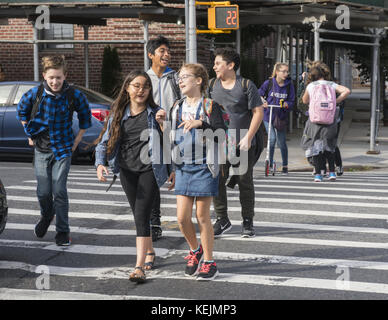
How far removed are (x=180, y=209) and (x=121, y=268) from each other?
0.87 metres

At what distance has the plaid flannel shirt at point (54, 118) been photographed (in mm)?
7453

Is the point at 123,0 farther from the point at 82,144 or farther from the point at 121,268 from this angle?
the point at 121,268

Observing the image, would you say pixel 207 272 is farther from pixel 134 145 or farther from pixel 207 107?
pixel 207 107

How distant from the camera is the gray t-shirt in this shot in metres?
7.80

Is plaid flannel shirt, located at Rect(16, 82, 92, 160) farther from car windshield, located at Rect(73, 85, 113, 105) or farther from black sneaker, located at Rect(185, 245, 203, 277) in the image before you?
car windshield, located at Rect(73, 85, 113, 105)

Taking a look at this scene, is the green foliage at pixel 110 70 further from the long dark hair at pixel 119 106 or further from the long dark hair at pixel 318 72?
the long dark hair at pixel 119 106

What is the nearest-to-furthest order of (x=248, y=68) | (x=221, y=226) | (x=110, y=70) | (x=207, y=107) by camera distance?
(x=207, y=107), (x=221, y=226), (x=110, y=70), (x=248, y=68)

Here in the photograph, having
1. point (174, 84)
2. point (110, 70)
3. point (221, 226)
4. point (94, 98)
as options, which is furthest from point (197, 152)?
point (110, 70)

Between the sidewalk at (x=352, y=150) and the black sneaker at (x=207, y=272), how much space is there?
815 cm

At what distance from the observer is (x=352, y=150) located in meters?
18.9

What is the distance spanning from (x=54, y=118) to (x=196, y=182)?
6.36 feet

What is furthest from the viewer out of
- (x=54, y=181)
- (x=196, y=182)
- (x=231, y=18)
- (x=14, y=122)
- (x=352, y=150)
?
(x=352, y=150)

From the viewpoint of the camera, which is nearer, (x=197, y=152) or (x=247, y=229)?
(x=197, y=152)
